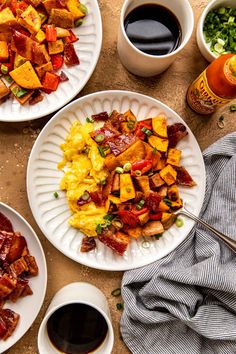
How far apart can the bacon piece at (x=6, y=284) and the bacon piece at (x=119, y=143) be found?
747mm

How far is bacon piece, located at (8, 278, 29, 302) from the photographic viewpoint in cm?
221

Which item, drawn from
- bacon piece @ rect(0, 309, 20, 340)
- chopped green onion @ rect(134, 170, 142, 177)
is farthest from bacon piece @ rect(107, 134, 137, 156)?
bacon piece @ rect(0, 309, 20, 340)

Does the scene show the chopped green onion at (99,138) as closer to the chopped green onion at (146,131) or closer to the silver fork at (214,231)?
the chopped green onion at (146,131)

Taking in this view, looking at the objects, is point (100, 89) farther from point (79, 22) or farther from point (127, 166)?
point (127, 166)

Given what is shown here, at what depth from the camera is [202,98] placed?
2.18 m

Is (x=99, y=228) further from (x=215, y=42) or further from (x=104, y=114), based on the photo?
(x=215, y=42)

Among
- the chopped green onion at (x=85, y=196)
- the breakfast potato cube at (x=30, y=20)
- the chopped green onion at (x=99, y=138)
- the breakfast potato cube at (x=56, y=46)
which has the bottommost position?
the chopped green onion at (x=85, y=196)

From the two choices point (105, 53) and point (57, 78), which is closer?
point (57, 78)

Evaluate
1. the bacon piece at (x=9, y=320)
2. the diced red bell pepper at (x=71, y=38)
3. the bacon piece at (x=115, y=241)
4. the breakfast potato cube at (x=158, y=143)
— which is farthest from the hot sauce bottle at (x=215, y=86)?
the bacon piece at (x=9, y=320)

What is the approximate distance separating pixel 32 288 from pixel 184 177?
0.89 meters

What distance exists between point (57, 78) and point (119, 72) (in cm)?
34

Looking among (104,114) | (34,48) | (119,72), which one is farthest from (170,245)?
(34,48)

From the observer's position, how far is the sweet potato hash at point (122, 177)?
2.15m

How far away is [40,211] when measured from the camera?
223 cm
